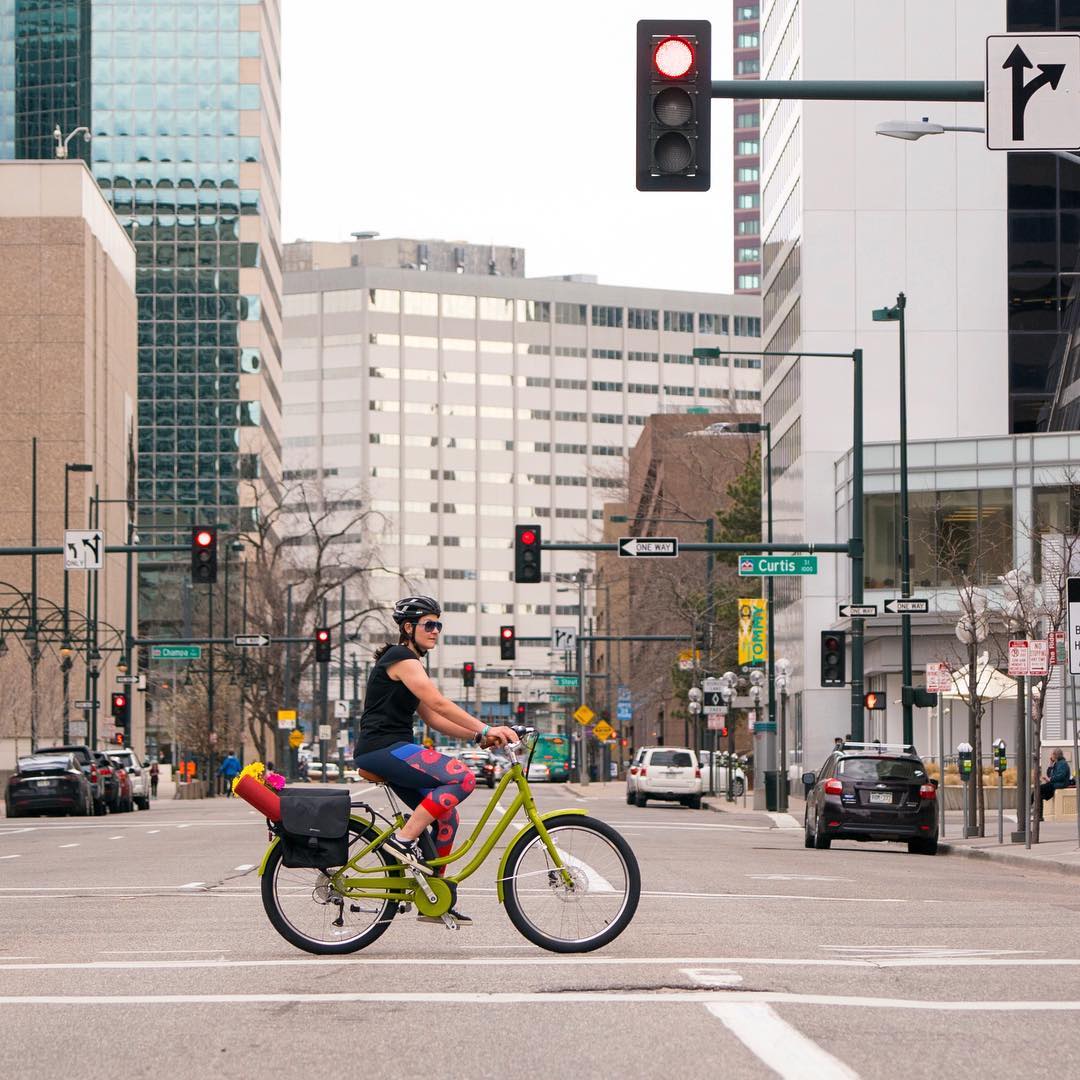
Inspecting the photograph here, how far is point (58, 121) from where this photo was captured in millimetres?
150875

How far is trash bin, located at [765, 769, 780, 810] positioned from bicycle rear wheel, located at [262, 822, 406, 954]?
39221 millimetres

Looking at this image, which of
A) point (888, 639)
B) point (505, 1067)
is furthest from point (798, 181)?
point (505, 1067)

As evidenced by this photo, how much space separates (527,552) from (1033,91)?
77.2 ft

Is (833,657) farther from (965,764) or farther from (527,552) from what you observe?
(965,764)

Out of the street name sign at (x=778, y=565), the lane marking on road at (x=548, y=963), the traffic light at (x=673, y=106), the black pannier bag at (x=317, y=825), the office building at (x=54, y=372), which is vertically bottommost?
the lane marking on road at (x=548, y=963)

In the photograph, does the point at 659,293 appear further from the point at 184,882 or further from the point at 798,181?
the point at 184,882

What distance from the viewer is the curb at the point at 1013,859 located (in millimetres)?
24928

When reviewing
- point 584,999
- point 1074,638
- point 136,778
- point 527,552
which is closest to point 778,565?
point 527,552

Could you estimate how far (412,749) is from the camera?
11.8 meters

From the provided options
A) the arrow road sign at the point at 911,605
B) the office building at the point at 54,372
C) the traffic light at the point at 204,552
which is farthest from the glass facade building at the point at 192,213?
the arrow road sign at the point at 911,605

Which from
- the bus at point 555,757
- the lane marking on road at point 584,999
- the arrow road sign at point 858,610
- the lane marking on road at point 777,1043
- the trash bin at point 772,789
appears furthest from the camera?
the bus at point 555,757

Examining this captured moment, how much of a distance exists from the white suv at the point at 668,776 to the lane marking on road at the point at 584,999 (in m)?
45.6

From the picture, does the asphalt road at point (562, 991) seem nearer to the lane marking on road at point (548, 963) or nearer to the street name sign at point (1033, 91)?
the lane marking on road at point (548, 963)

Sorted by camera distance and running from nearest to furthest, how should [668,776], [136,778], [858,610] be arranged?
1. [858,610]
2. [668,776]
3. [136,778]
